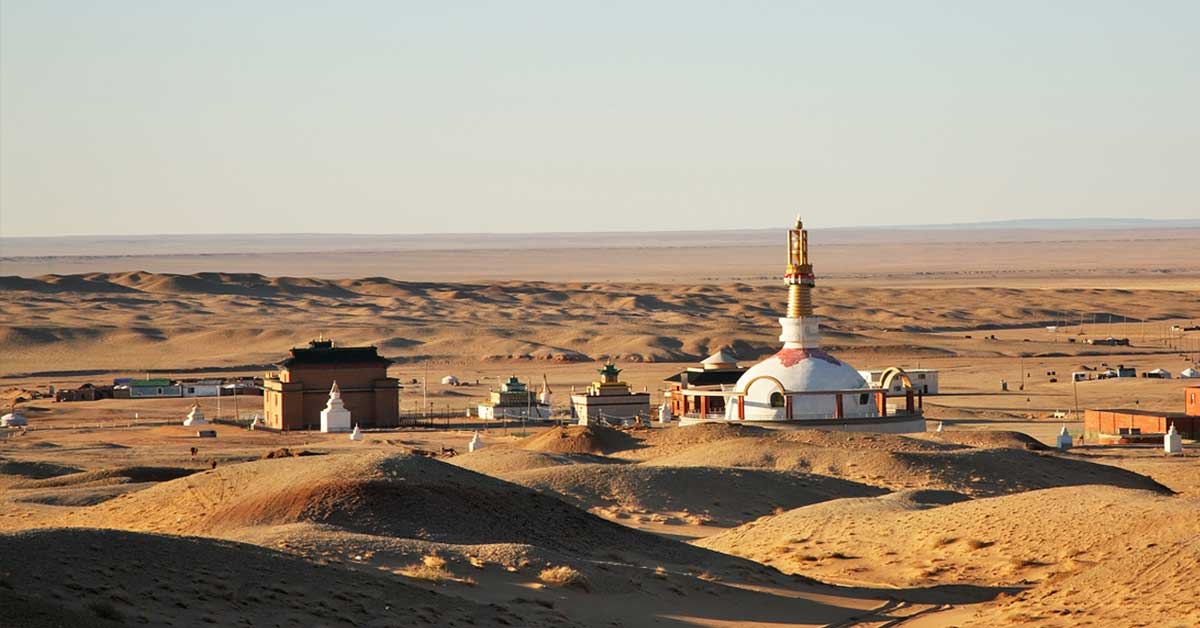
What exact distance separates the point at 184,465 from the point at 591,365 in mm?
50455

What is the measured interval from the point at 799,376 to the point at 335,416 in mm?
17781

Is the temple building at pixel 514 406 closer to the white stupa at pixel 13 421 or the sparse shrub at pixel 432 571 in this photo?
the white stupa at pixel 13 421

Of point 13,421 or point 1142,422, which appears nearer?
point 1142,422

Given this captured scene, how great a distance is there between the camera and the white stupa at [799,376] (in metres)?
57.2

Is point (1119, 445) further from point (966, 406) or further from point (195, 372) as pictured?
point (195, 372)

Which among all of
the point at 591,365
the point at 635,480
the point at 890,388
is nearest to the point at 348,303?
the point at 591,365

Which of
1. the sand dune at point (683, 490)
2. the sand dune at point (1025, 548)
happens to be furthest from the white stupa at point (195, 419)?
the sand dune at point (1025, 548)

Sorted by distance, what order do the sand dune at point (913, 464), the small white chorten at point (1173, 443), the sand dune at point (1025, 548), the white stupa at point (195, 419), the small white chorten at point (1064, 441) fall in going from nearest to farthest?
the sand dune at point (1025, 548), the sand dune at point (913, 464), the small white chorten at point (1173, 443), the small white chorten at point (1064, 441), the white stupa at point (195, 419)

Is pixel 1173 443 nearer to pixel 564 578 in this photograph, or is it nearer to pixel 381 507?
pixel 381 507

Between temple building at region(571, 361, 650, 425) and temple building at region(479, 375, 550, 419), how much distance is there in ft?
9.87

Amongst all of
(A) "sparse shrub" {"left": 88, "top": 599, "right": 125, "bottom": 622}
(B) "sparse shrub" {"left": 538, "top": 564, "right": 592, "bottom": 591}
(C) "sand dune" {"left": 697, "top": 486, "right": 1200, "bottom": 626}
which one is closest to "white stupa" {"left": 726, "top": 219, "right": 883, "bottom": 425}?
(C) "sand dune" {"left": 697, "top": 486, "right": 1200, "bottom": 626}

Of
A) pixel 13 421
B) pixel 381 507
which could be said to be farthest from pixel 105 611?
pixel 13 421

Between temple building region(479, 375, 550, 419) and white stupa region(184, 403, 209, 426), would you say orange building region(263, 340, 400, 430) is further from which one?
temple building region(479, 375, 550, 419)

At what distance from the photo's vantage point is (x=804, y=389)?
5728 centimetres
